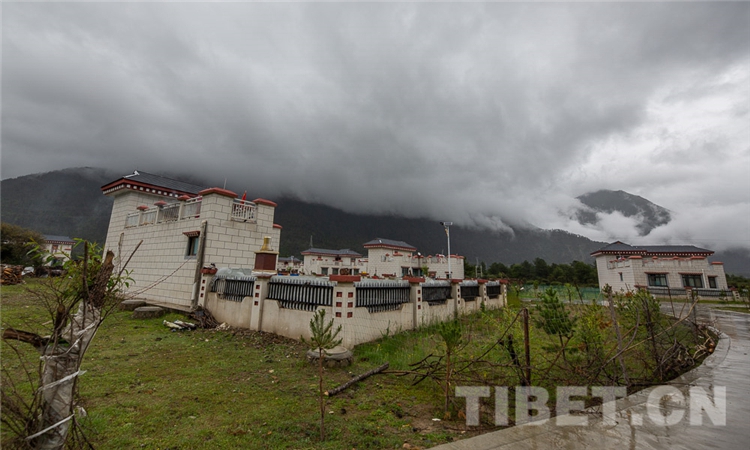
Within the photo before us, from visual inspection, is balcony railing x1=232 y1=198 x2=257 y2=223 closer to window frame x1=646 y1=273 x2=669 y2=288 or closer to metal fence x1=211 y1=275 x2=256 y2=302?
metal fence x1=211 y1=275 x2=256 y2=302

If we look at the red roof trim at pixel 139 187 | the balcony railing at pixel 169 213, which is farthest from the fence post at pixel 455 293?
the red roof trim at pixel 139 187

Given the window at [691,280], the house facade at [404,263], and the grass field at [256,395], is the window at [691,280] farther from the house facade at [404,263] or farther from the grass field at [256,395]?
the grass field at [256,395]

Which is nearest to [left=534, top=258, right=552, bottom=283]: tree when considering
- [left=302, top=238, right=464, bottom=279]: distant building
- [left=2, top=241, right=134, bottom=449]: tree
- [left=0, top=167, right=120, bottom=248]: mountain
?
[left=302, top=238, right=464, bottom=279]: distant building

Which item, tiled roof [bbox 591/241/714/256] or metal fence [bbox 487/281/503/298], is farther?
tiled roof [bbox 591/241/714/256]

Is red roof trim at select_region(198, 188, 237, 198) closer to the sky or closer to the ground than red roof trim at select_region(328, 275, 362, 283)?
closer to the sky

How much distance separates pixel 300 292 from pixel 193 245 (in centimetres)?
664

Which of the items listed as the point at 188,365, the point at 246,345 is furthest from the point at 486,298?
the point at 188,365

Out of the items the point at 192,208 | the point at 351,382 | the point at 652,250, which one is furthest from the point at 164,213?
the point at 652,250

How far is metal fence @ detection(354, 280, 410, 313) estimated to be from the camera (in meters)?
7.20

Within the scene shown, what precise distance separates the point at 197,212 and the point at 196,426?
10178 millimetres

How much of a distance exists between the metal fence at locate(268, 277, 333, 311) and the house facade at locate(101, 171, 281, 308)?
2.09 metres

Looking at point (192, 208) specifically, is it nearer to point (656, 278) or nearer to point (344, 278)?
point (344, 278)

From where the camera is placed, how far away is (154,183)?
54.9ft

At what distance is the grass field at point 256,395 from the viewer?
321 cm
